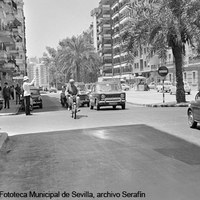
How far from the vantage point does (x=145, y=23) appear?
25.9 meters

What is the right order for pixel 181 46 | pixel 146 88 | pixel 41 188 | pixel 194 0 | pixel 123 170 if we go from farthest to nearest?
pixel 146 88 < pixel 181 46 < pixel 194 0 < pixel 123 170 < pixel 41 188

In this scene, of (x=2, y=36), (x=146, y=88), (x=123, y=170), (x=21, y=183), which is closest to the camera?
(x=21, y=183)

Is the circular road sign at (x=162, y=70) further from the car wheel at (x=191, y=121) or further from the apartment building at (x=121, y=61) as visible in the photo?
the apartment building at (x=121, y=61)

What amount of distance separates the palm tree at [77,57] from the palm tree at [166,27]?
36.2 m

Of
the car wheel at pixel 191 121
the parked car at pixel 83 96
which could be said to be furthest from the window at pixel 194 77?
the car wheel at pixel 191 121

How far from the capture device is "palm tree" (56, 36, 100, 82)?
6306 cm

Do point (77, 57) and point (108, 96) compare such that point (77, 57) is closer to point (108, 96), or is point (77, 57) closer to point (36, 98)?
point (36, 98)

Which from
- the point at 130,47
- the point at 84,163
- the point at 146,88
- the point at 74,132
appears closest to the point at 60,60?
the point at 146,88

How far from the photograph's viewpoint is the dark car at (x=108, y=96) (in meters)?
24.5

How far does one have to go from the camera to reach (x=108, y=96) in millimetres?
24562

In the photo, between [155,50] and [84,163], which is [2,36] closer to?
[155,50]

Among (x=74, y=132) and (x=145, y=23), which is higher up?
(x=145, y=23)

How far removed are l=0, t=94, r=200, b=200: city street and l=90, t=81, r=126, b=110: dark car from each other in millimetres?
11731

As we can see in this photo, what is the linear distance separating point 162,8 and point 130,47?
3666 mm
